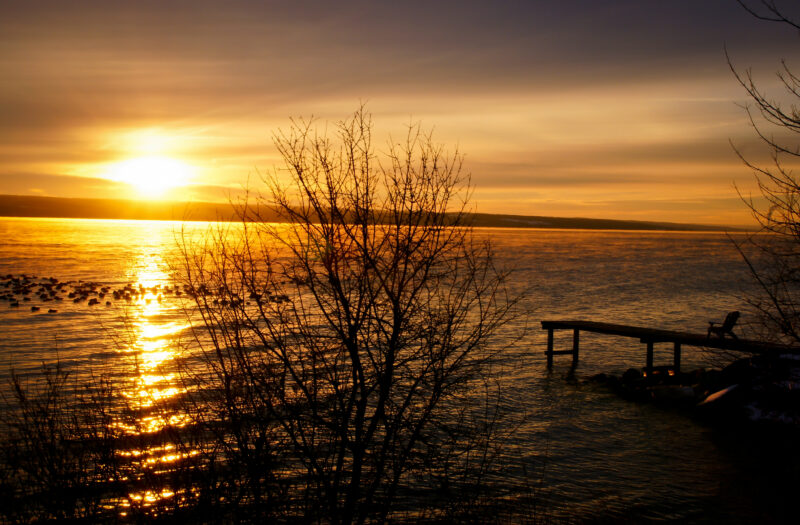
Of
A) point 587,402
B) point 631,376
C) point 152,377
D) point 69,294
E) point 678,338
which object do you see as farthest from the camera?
point 69,294

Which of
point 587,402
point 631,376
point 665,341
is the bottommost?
point 587,402

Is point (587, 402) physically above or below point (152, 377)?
below

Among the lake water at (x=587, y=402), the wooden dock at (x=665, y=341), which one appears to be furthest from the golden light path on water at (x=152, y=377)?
the wooden dock at (x=665, y=341)

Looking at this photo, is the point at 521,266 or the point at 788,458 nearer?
the point at 788,458

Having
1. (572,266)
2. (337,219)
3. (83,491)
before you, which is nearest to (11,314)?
(83,491)

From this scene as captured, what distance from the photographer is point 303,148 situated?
7.11 meters

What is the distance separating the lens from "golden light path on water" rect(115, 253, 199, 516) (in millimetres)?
9264

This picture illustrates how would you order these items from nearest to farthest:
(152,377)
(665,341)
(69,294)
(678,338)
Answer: (152,377), (678,338), (665,341), (69,294)

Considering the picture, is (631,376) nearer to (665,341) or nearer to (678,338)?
(665,341)

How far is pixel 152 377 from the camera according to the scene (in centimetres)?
1797

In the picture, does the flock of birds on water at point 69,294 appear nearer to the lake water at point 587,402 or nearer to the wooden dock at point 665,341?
the lake water at point 587,402

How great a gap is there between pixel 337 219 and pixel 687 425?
41.7ft

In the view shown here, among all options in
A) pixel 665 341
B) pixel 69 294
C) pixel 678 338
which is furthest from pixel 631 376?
pixel 69 294

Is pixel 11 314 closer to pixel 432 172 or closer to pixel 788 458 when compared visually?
pixel 432 172
